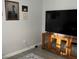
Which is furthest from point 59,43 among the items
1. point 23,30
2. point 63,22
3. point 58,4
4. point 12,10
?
point 12,10

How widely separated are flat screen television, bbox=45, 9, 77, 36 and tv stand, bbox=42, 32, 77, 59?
16cm

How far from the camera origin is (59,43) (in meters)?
3.53

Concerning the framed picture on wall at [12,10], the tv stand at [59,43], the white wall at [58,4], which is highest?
the white wall at [58,4]

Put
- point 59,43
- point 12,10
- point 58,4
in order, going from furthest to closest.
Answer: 1. point 58,4
2. point 59,43
3. point 12,10

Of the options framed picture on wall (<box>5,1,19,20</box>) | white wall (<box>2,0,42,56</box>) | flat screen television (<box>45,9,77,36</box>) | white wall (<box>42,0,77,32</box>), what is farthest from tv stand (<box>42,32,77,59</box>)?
framed picture on wall (<box>5,1,19,20</box>)

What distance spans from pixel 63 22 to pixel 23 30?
1.56 meters

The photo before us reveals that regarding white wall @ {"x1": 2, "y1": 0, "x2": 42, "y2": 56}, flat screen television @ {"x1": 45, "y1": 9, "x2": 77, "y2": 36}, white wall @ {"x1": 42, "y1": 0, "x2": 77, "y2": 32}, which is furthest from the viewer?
white wall @ {"x1": 42, "y1": 0, "x2": 77, "y2": 32}

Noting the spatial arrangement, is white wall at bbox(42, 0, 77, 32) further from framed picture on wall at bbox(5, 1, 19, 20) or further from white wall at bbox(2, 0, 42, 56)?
framed picture on wall at bbox(5, 1, 19, 20)

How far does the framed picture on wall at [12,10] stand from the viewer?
10.5 feet

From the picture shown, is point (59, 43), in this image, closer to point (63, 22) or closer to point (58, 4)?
point (63, 22)

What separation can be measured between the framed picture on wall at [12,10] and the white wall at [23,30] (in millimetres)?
144

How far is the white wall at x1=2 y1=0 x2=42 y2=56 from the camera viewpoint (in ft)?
10.6

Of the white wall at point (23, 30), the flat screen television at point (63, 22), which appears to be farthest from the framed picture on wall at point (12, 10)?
the flat screen television at point (63, 22)

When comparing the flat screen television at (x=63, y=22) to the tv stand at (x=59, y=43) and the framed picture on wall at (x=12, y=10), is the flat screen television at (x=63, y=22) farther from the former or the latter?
the framed picture on wall at (x=12, y=10)
